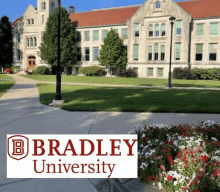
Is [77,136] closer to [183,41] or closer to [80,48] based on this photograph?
[183,41]

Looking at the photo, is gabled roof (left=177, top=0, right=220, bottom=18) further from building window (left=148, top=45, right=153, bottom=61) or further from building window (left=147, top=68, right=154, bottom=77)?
building window (left=147, top=68, right=154, bottom=77)

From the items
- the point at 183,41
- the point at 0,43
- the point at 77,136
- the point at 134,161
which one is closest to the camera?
the point at 134,161

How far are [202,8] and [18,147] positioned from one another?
3887 cm

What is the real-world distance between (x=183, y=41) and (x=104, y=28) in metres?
14.9

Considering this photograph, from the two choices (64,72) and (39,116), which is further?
(64,72)

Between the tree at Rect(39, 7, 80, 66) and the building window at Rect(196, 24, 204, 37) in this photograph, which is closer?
the building window at Rect(196, 24, 204, 37)

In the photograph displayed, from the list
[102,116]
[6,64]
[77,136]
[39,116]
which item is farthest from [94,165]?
[6,64]

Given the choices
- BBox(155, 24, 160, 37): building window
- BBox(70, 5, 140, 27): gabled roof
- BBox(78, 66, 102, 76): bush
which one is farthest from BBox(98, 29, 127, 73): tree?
Result: BBox(155, 24, 160, 37): building window

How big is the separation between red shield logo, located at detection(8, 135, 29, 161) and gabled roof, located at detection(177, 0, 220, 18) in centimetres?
3630

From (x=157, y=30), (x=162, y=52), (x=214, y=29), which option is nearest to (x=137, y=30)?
(x=157, y=30)

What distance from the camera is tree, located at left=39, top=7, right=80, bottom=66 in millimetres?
41219

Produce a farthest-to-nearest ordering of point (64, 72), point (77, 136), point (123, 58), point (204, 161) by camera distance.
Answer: point (64, 72), point (123, 58), point (77, 136), point (204, 161)

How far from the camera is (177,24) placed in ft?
116

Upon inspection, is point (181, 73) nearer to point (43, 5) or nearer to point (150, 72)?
point (150, 72)
